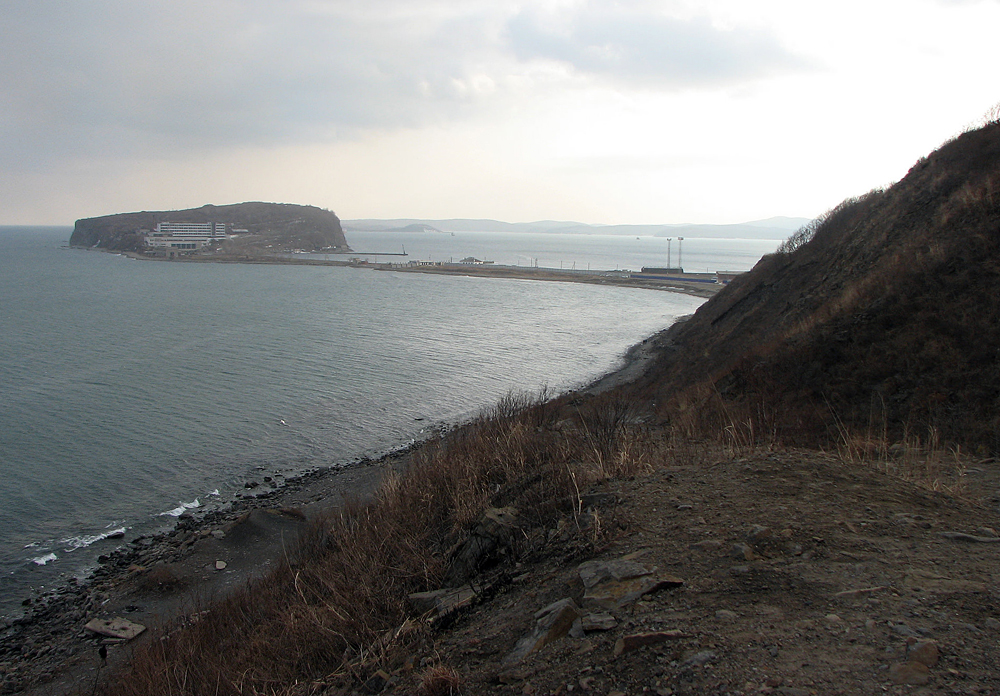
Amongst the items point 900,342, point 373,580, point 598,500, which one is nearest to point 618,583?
point 598,500

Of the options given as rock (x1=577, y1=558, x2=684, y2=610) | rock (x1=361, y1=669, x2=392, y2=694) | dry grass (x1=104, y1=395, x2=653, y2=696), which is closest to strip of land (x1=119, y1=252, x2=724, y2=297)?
dry grass (x1=104, y1=395, x2=653, y2=696)

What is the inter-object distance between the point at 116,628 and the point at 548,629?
1258 cm

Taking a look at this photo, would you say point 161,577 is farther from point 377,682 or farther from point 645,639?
point 645,639

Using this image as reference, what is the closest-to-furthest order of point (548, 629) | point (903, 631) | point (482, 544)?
point (903, 631) < point (548, 629) < point (482, 544)

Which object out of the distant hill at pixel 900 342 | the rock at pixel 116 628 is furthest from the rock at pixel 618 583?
the rock at pixel 116 628

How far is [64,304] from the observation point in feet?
220

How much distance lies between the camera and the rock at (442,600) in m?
6.41

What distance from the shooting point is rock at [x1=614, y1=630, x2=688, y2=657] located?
4.39m

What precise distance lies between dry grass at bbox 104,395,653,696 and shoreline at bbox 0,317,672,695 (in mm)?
2267

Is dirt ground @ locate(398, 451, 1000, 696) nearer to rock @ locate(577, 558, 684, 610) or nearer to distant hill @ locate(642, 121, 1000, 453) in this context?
rock @ locate(577, 558, 684, 610)

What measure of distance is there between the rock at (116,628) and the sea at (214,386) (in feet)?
8.03

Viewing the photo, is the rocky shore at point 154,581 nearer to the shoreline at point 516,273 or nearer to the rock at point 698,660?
the rock at point 698,660

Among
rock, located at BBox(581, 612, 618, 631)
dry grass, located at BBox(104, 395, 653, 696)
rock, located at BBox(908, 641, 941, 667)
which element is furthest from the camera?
dry grass, located at BBox(104, 395, 653, 696)

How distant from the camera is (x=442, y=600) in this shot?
6.73 metres
